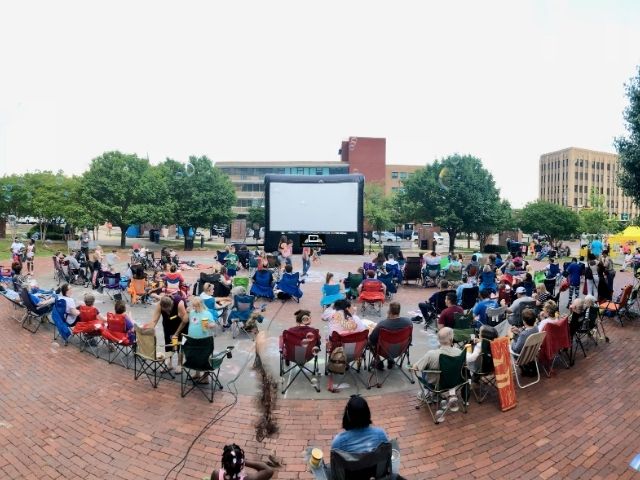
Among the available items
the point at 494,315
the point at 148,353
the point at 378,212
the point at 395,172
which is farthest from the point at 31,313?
the point at 395,172

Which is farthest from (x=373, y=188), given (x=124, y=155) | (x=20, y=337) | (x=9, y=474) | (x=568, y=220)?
(x=9, y=474)

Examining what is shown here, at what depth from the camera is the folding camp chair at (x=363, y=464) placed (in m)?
2.86

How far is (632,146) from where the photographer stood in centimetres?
1122

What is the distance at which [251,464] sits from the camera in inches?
122

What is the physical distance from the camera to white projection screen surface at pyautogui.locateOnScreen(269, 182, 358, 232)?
2406 centimetres

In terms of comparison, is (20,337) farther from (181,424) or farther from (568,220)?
(568,220)

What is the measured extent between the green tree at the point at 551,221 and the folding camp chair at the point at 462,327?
32.0m

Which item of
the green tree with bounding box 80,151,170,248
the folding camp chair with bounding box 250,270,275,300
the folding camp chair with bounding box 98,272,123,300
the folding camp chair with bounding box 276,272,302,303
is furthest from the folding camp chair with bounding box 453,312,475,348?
the green tree with bounding box 80,151,170,248

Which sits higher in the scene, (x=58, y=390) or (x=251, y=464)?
(x=251, y=464)

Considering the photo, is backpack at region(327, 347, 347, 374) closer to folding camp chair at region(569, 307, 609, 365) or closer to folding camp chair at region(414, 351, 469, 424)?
folding camp chair at region(414, 351, 469, 424)

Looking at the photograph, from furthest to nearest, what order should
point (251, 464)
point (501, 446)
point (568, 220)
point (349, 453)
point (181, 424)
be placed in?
point (568, 220), point (181, 424), point (501, 446), point (251, 464), point (349, 453)

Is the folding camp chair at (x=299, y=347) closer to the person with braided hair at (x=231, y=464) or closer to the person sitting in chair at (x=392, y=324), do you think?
the person sitting in chair at (x=392, y=324)

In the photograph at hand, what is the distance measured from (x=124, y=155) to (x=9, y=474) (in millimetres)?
29315

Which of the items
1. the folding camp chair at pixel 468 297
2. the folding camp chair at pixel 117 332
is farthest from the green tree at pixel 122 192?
the folding camp chair at pixel 468 297
